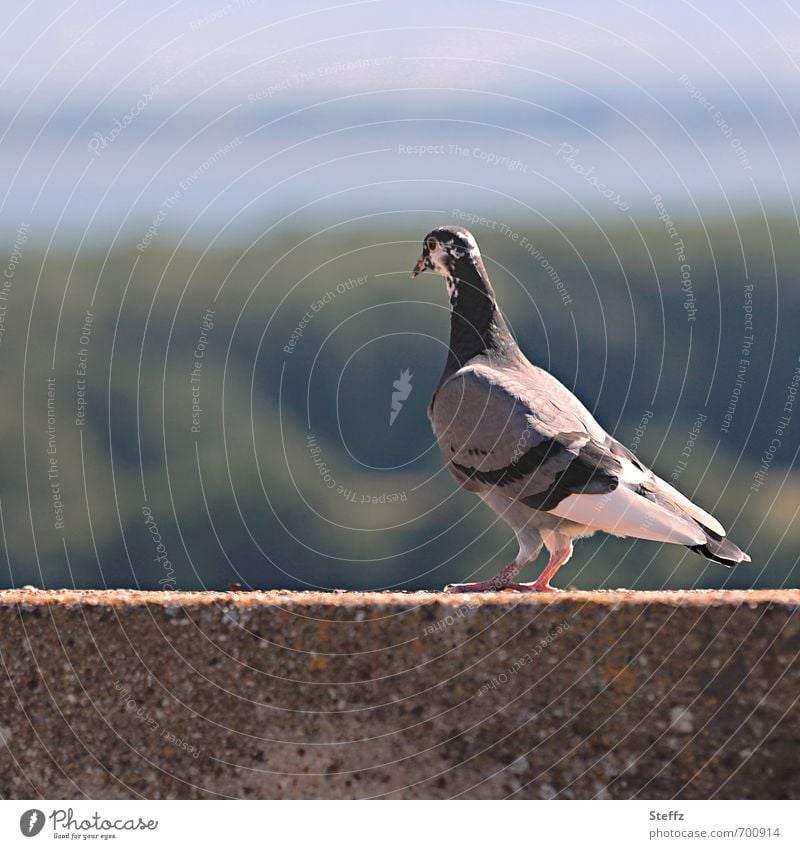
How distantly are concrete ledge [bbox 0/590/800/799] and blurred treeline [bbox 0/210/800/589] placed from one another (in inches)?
2536

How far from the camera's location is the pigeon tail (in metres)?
13.1

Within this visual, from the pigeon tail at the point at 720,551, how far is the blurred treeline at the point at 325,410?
62.2 meters

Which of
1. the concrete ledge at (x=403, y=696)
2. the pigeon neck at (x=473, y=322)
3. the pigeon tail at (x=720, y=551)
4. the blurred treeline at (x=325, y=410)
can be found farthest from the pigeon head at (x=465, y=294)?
the blurred treeline at (x=325, y=410)

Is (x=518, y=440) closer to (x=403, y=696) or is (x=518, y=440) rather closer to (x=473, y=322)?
(x=473, y=322)

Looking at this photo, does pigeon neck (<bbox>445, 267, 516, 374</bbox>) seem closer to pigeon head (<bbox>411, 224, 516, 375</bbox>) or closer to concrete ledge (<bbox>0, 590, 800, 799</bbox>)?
pigeon head (<bbox>411, 224, 516, 375</bbox>)

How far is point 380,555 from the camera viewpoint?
325 feet

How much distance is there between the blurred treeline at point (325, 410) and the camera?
8556cm

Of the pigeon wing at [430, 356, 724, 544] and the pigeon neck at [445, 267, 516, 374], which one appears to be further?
the pigeon neck at [445, 267, 516, 374]

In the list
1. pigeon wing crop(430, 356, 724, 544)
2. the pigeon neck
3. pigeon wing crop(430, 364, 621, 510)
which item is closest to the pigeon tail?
pigeon wing crop(430, 356, 724, 544)

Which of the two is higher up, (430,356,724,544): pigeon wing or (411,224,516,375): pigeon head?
(411,224,516,375): pigeon head

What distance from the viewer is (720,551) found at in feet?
43.3

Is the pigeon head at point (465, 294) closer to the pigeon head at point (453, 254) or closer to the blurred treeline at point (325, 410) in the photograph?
the pigeon head at point (453, 254)
